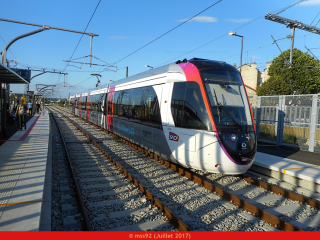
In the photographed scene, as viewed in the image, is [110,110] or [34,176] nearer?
[34,176]

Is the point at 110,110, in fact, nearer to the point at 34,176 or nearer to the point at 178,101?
the point at 178,101

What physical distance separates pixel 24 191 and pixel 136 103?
6.12 meters

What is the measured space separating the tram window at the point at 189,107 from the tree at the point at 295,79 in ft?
86.6

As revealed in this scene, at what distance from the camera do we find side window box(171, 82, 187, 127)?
739 cm

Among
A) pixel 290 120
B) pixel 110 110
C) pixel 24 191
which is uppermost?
pixel 110 110

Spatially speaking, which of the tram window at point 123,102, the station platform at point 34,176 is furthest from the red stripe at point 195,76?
the tram window at point 123,102

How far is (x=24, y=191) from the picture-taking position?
5.44 meters

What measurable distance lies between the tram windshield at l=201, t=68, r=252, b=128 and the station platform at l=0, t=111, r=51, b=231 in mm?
4446

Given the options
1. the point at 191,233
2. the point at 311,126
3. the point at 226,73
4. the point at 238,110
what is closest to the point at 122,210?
the point at 191,233

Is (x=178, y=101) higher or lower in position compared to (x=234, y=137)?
higher

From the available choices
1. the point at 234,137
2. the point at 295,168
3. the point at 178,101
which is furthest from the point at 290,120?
the point at 178,101

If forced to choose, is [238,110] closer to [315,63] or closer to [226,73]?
[226,73]

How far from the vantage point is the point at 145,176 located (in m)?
7.67

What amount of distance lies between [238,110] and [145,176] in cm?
334
